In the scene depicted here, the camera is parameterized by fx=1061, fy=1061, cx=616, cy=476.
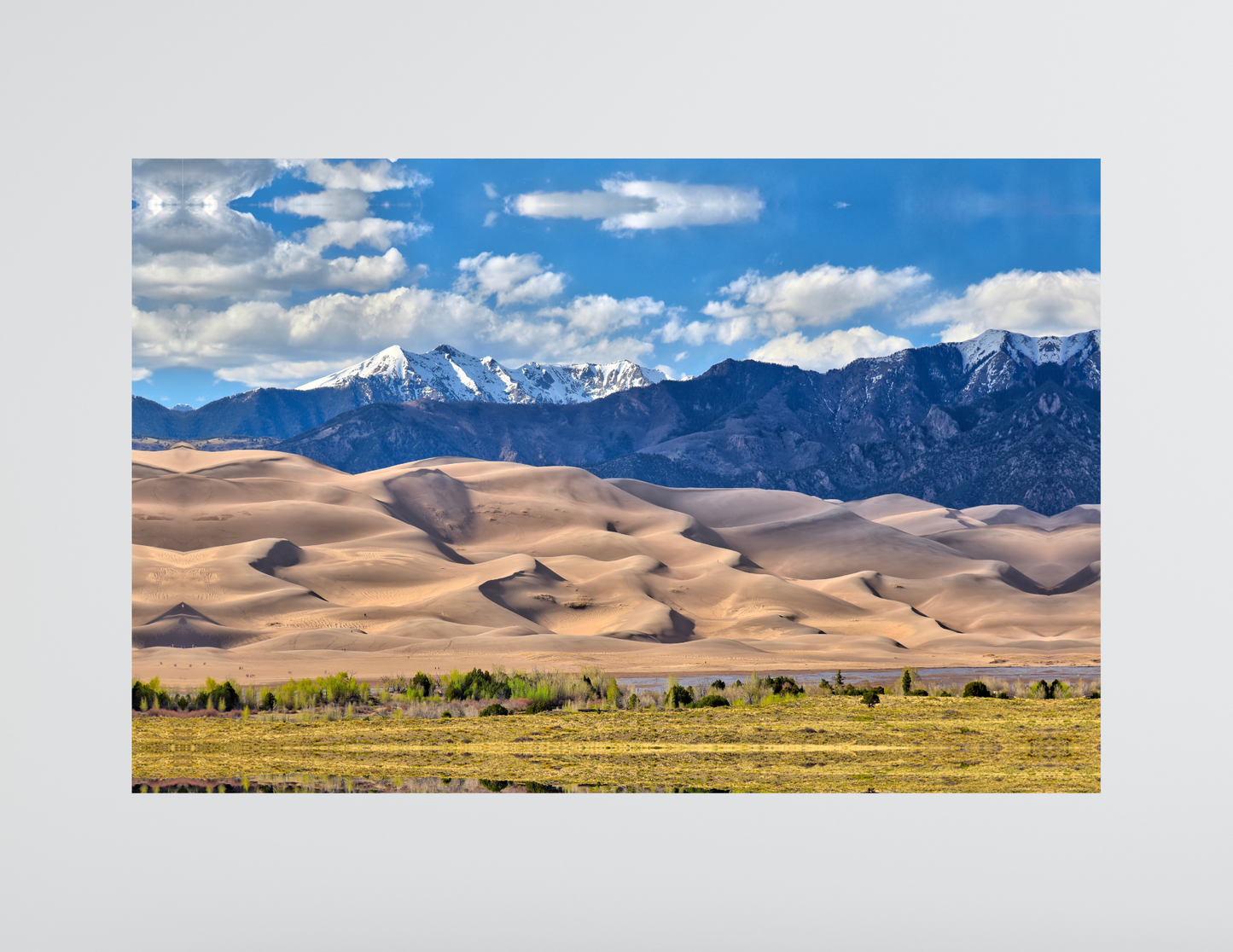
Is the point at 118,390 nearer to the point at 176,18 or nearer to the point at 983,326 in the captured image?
the point at 176,18

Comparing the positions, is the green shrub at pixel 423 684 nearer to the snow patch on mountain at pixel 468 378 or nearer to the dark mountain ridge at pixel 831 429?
the dark mountain ridge at pixel 831 429

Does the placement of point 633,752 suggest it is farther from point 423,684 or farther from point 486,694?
point 423,684

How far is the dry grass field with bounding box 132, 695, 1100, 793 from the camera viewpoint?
25.0ft

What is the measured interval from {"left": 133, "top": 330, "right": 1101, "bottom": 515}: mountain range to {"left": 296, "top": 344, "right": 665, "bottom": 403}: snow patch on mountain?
0.07 feet

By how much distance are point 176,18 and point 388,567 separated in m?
6.34

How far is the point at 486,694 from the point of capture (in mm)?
8375

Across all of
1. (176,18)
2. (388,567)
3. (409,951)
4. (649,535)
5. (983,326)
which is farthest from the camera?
(649,535)

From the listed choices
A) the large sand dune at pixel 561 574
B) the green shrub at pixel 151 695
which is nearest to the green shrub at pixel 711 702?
the large sand dune at pixel 561 574

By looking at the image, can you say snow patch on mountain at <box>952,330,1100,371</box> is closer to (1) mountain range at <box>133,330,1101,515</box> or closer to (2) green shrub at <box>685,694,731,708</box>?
(1) mountain range at <box>133,330,1101,515</box>

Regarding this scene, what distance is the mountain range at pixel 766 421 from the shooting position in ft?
30.2

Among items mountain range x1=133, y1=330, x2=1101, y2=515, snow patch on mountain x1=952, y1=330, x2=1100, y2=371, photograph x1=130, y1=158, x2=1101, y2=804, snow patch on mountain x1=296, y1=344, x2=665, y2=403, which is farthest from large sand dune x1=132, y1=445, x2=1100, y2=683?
snow patch on mountain x1=952, y1=330, x2=1100, y2=371

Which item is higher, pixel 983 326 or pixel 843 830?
pixel 983 326

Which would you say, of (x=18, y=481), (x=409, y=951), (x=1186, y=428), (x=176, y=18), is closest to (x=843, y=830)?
(x=409, y=951)

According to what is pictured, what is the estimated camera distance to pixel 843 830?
24.8ft
